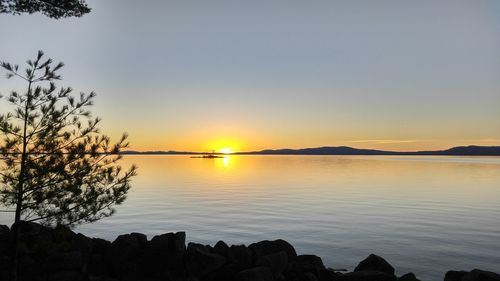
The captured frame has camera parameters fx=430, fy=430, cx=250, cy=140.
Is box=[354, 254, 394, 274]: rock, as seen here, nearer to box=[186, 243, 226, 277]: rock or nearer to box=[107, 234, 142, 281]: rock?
box=[186, 243, 226, 277]: rock

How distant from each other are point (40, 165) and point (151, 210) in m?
30.3

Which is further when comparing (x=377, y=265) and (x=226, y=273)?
(x=377, y=265)

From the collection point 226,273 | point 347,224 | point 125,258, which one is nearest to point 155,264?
point 125,258

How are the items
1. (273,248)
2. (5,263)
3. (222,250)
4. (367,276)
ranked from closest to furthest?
(5,263) → (367,276) → (222,250) → (273,248)

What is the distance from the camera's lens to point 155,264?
47.5 feet

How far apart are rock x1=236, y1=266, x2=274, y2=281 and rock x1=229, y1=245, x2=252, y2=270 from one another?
3.84 feet

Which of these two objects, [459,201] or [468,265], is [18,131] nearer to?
[468,265]

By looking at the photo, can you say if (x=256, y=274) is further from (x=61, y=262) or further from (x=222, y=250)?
(x=61, y=262)

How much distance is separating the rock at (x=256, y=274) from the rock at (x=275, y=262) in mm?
766

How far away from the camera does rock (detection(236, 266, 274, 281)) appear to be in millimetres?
13742

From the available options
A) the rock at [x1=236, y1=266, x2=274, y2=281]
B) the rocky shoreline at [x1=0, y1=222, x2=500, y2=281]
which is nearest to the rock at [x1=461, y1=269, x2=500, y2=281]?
the rocky shoreline at [x1=0, y1=222, x2=500, y2=281]

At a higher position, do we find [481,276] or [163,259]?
[163,259]

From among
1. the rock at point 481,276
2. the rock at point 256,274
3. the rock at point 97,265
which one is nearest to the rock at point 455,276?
the rock at point 481,276

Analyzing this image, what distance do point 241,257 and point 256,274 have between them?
172cm
